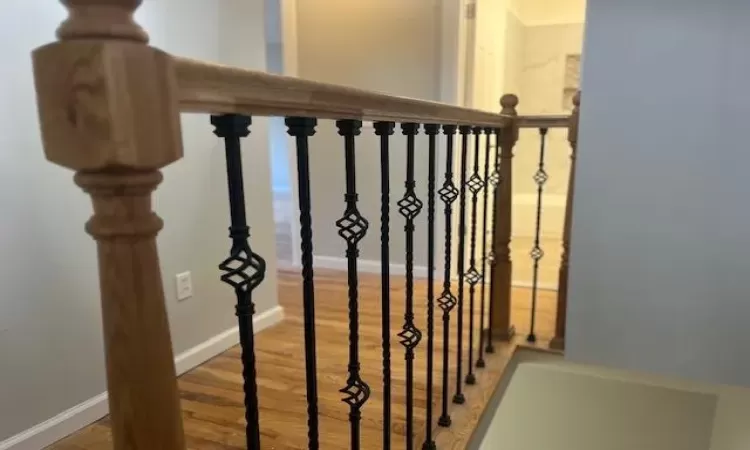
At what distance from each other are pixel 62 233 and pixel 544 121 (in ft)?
6.12

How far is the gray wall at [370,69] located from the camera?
132 inches

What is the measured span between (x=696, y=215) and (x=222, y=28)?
2039mm

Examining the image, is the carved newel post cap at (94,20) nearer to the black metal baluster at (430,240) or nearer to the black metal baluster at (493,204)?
the black metal baluster at (430,240)

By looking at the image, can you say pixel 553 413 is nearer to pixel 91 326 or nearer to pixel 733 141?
pixel 733 141

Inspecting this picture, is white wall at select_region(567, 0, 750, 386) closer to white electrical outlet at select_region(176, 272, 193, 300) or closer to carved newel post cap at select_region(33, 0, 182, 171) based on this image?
white electrical outlet at select_region(176, 272, 193, 300)

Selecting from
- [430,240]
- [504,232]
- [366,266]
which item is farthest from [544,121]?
[366,266]

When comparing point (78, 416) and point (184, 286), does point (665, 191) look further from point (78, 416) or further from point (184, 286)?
point (78, 416)

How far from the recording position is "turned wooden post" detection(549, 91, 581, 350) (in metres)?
2.21

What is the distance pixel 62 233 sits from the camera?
1753 mm

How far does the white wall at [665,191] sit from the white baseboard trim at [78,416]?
5.21 ft

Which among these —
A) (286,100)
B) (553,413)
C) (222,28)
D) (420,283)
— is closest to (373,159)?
(420,283)

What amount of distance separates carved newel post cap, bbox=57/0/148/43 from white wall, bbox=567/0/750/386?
1.98 metres

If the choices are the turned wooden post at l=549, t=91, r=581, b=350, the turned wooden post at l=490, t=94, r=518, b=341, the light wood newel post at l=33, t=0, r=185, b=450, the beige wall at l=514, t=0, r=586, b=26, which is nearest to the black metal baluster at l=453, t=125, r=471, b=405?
the turned wooden post at l=490, t=94, r=518, b=341

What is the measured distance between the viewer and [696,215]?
2078 millimetres
